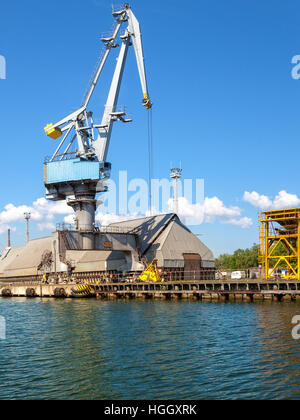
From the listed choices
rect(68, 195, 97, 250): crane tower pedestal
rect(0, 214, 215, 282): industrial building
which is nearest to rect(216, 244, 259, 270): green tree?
rect(0, 214, 215, 282): industrial building

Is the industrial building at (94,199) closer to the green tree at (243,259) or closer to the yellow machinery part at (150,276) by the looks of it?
the yellow machinery part at (150,276)

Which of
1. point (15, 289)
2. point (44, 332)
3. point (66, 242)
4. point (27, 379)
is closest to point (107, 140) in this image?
point (66, 242)

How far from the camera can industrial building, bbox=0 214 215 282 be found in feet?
201

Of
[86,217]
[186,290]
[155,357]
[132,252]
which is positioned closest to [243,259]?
[132,252]

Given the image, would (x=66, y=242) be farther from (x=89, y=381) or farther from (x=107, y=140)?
(x=89, y=381)

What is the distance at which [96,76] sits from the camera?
6303 cm

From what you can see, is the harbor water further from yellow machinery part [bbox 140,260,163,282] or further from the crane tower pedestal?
the crane tower pedestal

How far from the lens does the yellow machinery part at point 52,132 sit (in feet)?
206

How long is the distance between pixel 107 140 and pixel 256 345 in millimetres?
43704

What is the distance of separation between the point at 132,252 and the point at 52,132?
768 inches

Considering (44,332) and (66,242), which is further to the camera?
(66,242)

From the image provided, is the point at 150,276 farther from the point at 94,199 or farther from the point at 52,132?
the point at 52,132

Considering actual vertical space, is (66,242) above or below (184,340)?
above

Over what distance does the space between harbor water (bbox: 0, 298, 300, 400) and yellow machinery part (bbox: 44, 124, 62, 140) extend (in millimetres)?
33892
